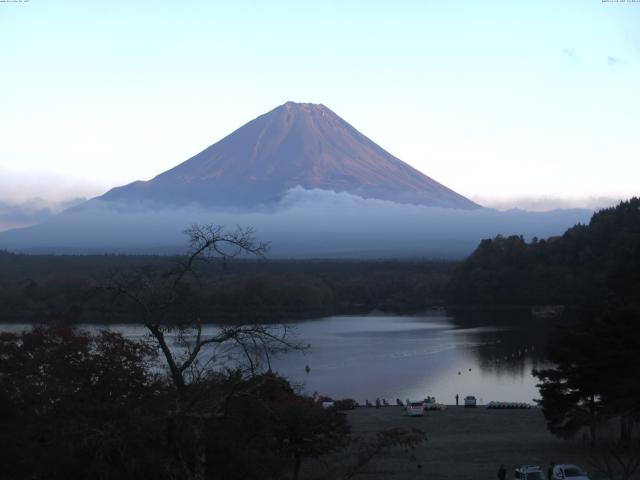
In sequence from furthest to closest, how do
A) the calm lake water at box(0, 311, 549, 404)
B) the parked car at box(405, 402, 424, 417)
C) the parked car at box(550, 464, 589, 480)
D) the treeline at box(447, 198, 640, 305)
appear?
the treeline at box(447, 198, 640, 305) → the calm lake water at box(0, 311, 549, 404) → the parked car at box(405, 402, 424, 417) → the parked car at box(550, 464, 589, 480)

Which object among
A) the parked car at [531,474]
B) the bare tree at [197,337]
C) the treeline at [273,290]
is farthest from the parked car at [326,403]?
the treeline at [273,290]

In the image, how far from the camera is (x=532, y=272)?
4188 cm

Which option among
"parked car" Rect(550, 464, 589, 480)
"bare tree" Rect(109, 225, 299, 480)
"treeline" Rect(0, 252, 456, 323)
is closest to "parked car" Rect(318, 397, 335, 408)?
"parked car" Rect(550, 464, 589, 480)

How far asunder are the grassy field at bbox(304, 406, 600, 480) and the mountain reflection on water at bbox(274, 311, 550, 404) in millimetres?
2070

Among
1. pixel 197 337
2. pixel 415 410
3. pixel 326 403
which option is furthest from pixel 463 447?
pixel 197 337

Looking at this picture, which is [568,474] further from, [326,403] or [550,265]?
[550,265]

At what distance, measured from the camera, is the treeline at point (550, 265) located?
128 feet

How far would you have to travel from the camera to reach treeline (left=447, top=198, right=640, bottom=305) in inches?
1538

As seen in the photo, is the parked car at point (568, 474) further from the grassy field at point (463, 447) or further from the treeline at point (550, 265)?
the treeline at point (550, 265)

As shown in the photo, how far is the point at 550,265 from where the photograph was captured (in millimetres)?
42219

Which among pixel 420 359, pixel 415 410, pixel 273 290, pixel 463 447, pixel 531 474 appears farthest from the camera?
pixel 273 290

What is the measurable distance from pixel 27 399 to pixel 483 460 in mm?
5827

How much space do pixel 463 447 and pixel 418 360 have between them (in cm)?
1181

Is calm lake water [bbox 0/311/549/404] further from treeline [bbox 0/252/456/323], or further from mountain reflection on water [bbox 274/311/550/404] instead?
treeline [bbox 0/252/456/323]
